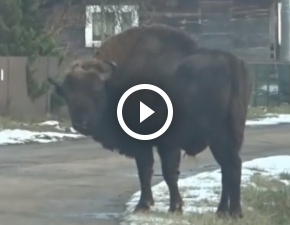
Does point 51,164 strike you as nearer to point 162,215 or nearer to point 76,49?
point 162,215

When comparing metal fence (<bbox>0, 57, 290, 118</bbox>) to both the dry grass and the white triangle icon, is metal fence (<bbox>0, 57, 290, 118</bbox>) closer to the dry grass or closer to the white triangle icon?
the dry grass

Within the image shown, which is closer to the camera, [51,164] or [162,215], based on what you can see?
[162,215]

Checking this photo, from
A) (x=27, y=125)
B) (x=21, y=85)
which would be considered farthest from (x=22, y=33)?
(x=27, y=125)

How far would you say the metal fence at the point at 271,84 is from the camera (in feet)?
123

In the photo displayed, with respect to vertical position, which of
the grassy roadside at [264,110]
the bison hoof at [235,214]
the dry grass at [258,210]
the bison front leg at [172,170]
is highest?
the bison front leg at [172,170]

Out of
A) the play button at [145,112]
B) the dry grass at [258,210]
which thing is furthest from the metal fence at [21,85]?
the play button at [145,112]

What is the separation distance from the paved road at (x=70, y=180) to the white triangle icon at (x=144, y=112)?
3.95 feet

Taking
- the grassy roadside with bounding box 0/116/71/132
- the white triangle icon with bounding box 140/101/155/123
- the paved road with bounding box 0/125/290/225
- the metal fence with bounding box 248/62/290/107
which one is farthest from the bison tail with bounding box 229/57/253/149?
the metal fence with bounding box 248/62/290/107

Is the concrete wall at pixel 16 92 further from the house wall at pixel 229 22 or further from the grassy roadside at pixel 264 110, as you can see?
the house wall at pixel 229 22

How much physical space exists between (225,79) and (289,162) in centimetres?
716

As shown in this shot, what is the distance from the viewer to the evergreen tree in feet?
85.7

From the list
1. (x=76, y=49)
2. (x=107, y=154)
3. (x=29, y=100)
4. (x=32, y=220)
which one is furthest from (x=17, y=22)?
(x=32, y=220)

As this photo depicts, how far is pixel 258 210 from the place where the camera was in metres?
12.4

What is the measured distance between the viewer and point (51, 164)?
1755 centimetres
